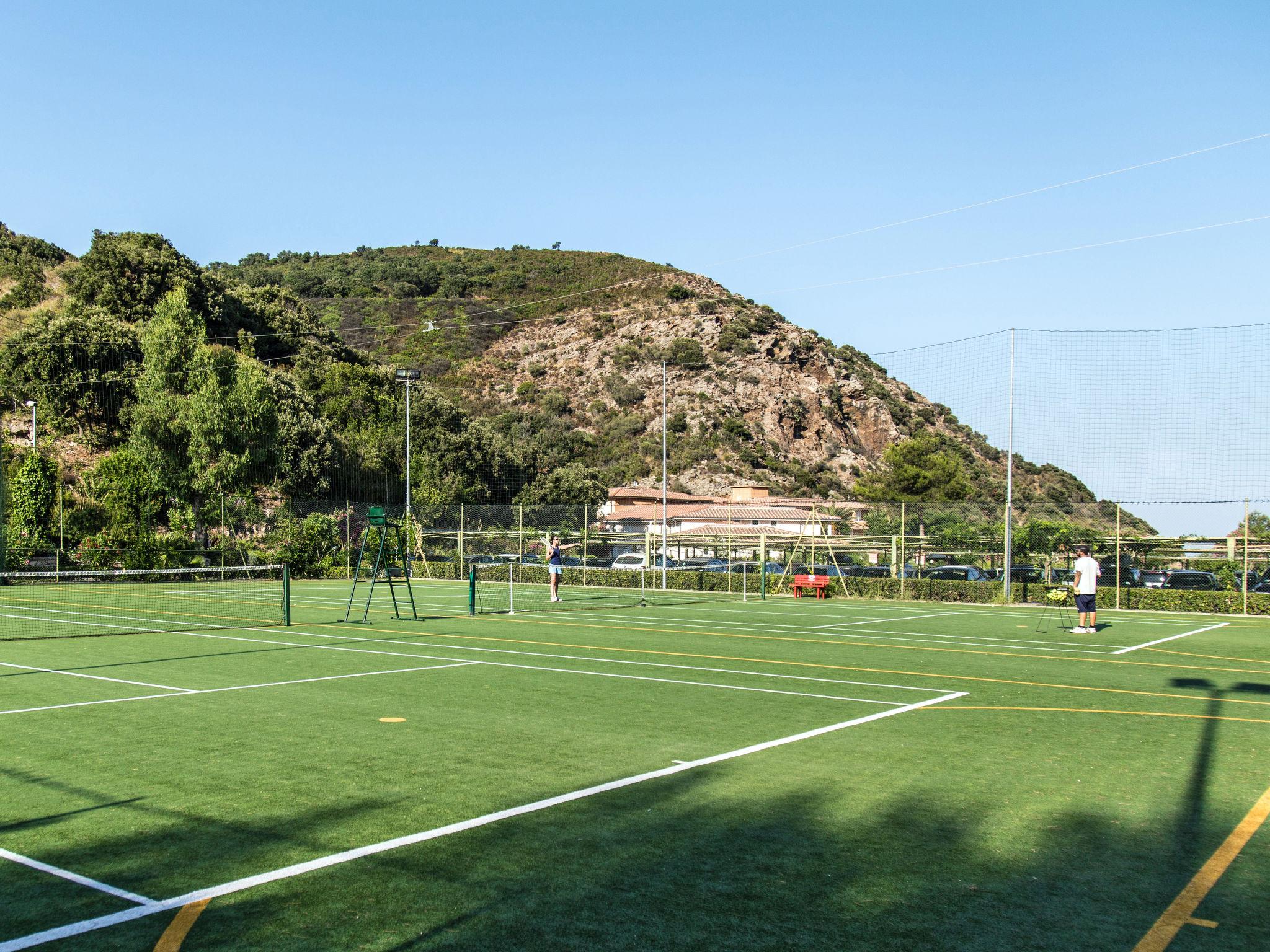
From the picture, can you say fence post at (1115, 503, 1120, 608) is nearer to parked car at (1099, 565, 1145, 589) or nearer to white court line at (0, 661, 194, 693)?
parked car at (1099, 565, 1145, 589)

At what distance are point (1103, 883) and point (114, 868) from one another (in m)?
5.47

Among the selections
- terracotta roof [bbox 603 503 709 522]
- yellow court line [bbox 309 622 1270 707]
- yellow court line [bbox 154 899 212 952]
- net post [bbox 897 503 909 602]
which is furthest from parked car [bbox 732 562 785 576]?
yellow court line [bbox 154 899 212 952]

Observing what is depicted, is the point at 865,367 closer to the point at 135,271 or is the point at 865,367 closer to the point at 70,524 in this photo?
the point at 135,271

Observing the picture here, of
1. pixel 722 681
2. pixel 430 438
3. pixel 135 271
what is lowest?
pixel 722 681

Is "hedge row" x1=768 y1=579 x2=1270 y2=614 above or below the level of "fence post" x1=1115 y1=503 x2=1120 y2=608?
below

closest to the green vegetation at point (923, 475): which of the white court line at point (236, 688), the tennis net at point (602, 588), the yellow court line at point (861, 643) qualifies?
the tennis net at point (602, 588)

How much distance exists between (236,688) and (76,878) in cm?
716

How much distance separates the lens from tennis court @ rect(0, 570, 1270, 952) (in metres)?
4.96

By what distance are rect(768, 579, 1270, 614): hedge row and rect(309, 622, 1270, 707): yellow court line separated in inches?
612

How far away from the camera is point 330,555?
4700 cm

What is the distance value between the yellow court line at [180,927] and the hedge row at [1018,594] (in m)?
30.1

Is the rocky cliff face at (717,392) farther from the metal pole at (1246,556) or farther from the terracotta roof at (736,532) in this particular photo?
the metal pole at (1246,556)

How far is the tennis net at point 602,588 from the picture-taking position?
1172 inches

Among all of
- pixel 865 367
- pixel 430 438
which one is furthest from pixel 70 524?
pixel 865 367
